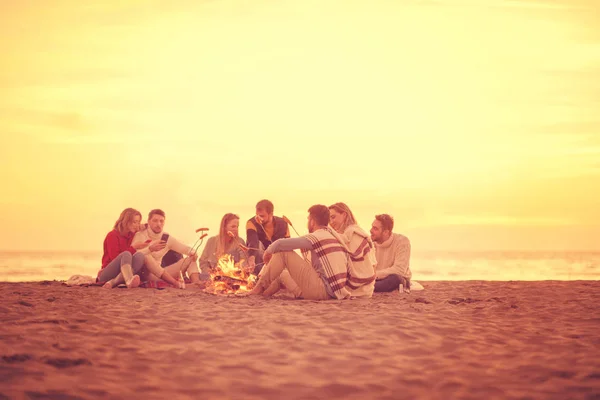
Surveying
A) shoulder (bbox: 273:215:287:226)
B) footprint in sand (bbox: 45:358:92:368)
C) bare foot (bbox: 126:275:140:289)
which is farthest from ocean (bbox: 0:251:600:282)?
footprint in sand (bbox: 45:358:92:368)

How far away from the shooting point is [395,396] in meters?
4.77

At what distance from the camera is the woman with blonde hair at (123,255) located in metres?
11.6

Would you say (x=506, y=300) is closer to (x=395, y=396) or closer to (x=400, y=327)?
(x=400, y=327)

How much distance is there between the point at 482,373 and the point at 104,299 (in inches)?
240

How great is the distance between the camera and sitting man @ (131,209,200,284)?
11938 millimetres

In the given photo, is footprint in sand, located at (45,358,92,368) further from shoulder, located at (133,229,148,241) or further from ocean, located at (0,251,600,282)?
ocean, located at (0,251,600,282)

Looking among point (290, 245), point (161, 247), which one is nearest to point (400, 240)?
point (290, 245)

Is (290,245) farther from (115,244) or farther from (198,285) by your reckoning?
(115,244)

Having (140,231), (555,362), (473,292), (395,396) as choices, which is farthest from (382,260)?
(395,396)

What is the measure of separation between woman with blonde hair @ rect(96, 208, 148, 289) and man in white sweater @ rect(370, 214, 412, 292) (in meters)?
4.41

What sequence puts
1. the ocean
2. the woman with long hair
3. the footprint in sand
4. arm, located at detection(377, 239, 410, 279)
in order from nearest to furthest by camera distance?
the footprint in sand < the woman with long hair < arm, located at detection(377, 239, 410, 279) < the ocean

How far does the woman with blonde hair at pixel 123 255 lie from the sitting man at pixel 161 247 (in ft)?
0.55

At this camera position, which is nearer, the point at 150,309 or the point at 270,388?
the point at 270,388

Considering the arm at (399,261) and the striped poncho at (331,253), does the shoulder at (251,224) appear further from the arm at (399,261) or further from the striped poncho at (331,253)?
the striped poncho at (331,253)
